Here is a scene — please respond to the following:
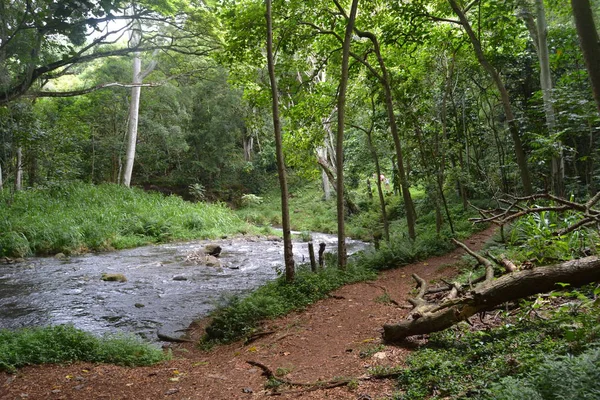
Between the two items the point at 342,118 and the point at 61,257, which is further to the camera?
the point at 61,257

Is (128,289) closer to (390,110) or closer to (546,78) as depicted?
(390,110)

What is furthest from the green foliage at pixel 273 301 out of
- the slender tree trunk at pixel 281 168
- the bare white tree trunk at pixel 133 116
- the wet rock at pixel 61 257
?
the bare white tree trunk at pixel 133 116

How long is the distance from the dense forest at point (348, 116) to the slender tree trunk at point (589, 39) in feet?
0.05

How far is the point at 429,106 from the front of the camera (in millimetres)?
13133

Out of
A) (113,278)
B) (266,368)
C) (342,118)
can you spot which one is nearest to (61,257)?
(113,278)

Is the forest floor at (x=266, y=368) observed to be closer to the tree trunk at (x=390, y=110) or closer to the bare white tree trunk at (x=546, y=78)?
the bare white tree trunk at (x=546, y=78)

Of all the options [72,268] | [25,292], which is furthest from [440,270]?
[72,268]

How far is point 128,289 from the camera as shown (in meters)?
11.2

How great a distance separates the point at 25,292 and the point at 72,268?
3.02 m

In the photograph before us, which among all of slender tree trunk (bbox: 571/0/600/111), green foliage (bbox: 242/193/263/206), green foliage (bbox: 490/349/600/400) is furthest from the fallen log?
green foliage (bbox: 242/193/263/206)

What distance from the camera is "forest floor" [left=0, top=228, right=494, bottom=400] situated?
464 centimetres

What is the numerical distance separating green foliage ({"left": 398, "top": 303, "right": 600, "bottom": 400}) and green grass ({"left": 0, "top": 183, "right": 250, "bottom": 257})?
15390 millimetres

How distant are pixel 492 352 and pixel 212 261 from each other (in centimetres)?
1217

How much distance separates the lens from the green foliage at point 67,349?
5.95 metres
